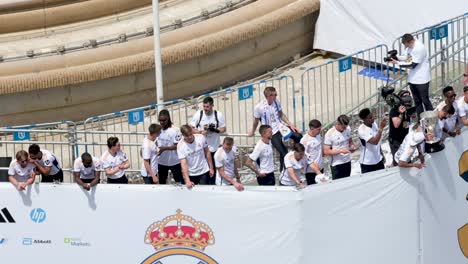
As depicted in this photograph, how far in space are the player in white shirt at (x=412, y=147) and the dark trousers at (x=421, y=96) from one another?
1644mm

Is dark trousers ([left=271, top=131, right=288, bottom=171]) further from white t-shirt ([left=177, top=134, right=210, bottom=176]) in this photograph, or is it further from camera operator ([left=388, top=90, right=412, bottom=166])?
camera operator ([left=388, top=90, right=412, bottom=166])

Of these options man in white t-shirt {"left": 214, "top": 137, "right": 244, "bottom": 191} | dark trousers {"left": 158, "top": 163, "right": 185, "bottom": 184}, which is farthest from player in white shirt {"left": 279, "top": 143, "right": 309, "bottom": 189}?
dark trousers {"left": 158, "top": 163, "right": 185, "bottom": 184}

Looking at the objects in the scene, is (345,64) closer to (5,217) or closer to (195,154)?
(195,154)

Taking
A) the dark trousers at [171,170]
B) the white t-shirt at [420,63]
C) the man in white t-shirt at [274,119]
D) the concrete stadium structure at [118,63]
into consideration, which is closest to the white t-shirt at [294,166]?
the man in white t-shirt at [274,119]

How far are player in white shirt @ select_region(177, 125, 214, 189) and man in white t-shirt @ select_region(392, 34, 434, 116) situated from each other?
274cm

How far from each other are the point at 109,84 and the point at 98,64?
0.45 meters

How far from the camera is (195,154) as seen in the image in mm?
15914

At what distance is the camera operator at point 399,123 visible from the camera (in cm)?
1600

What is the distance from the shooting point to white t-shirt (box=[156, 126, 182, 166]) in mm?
16219

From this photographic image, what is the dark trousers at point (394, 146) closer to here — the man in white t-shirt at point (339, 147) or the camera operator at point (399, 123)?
the camera operator at point (399, 123)

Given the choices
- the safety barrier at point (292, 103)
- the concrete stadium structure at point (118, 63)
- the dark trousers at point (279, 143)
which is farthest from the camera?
the concrete stadium structure at point (118, 63)

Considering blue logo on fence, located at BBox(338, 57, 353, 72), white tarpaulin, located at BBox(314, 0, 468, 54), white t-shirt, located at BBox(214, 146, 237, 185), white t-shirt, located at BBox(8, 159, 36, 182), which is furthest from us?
white tarpaulin, located at BBox(314, 0, 468, 54)

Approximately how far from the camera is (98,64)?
784 inches

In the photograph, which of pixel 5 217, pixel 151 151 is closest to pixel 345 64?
pixel 151 151
